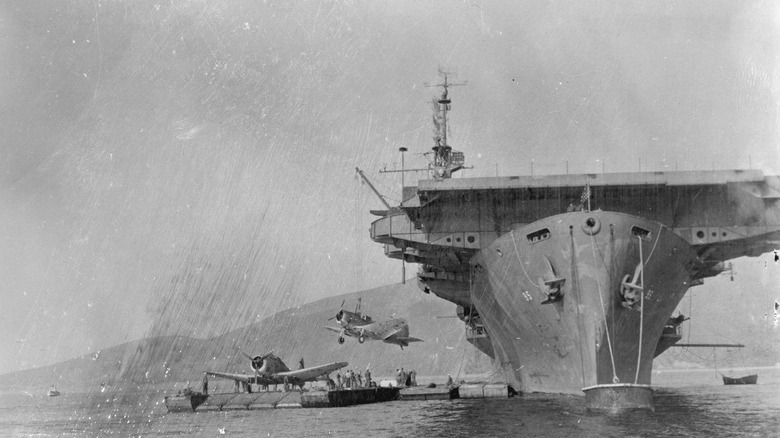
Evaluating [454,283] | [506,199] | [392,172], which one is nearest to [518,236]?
[506,199]

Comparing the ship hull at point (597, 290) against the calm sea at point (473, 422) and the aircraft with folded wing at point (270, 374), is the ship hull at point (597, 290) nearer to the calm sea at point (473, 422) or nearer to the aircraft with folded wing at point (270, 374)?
the calm sea at point (473, 422)

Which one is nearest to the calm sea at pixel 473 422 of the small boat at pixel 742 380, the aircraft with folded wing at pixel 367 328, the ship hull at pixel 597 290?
the ship hull at pixel 597 290

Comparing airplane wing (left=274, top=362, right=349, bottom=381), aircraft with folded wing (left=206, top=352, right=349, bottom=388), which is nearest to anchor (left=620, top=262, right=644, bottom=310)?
aircraft with folded wing (left=206, top=352, right=349, bottom=388)

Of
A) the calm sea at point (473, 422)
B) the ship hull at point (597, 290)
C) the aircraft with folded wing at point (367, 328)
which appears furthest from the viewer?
the aircraft with folded wing at point (367, 328)

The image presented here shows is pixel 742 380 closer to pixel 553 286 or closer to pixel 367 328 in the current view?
pixel 367 328

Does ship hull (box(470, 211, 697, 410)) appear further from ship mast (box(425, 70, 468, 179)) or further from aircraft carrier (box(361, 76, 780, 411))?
ship mast (box(425, 70, 468, 179))

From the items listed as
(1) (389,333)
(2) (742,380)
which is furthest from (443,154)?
(2) (742,380)

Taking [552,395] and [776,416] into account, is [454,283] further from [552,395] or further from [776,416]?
[776,416]
